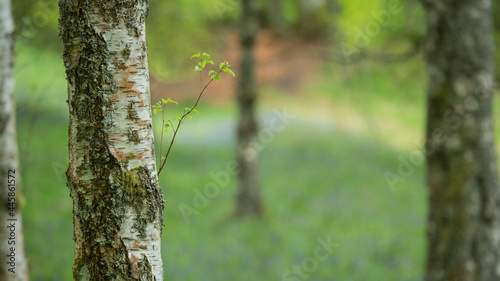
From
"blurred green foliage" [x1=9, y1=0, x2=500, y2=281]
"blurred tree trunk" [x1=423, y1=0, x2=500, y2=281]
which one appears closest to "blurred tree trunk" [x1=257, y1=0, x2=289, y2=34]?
"blurred green foliage" [x1=9, y1=0, x2=500, y2=281]

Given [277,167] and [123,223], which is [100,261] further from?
[277,167]

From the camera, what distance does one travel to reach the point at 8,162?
12.6 ft

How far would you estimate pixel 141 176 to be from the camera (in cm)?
193

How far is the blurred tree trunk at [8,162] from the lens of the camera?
381 cm

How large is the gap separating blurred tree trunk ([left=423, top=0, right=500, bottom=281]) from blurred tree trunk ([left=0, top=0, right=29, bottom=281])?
366 centimetres

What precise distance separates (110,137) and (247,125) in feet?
24.4

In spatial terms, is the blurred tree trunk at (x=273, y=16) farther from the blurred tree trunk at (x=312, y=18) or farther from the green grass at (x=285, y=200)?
the green grass at (x=285, y=200)

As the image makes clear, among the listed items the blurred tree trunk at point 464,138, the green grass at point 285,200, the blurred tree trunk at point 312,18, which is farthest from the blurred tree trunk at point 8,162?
the blurred tree trunk at point 312,18

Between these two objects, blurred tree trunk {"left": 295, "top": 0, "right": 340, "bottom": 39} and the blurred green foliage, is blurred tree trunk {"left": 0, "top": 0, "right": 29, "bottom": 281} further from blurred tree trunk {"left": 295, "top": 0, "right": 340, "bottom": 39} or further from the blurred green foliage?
blurred tree trunk {"left": 295, "top": 0, "right": 340, "bottom": 39}

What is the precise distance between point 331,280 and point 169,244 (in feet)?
9.00

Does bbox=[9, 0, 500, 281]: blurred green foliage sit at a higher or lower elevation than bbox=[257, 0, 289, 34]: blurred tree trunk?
lower

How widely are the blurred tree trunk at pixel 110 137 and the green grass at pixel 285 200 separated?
127 inches

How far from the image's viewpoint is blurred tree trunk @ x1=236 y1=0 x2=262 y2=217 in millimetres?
8984

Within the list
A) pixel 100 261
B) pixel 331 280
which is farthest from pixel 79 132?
pixel 331 280
